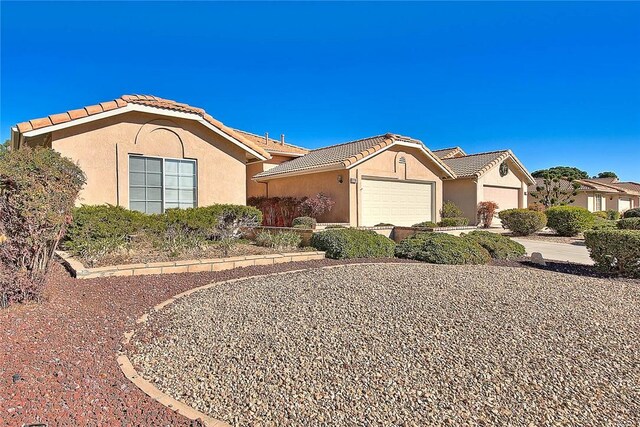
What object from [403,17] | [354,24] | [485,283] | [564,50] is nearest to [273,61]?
[354,24]

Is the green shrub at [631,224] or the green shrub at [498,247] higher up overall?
the green shrub at [631,224]

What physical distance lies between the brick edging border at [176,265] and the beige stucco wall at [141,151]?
9.24 ft

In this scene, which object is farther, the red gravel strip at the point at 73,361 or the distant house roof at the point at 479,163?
the distant house roof at the point at 479,163

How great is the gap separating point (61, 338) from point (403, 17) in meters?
12.4

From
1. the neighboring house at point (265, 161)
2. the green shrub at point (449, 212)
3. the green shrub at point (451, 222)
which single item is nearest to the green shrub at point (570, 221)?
the green shrub at point (449, 212)

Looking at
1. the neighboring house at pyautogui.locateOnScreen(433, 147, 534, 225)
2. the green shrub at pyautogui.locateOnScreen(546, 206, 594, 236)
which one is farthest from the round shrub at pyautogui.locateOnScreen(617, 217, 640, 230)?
the neighboring house at pyautogui.locateOnScreen(433, 147, 534, 225)

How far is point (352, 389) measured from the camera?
3.06m

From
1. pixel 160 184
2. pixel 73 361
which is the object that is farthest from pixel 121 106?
pixel 73 361

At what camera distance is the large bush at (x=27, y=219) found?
4504 millimetres

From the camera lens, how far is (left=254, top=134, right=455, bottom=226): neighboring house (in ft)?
49.4

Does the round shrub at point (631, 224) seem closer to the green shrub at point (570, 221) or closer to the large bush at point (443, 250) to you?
the green shrub at point (570, 221)

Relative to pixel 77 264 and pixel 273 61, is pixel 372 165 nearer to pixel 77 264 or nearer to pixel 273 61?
pixel 273 61

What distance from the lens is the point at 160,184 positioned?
11375mm

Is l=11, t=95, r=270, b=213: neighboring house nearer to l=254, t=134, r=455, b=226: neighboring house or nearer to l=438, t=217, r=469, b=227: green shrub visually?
l=254, t=134, r=455, b=226: neighboring house
